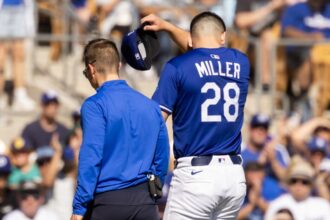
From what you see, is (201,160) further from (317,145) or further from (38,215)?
(317,145)

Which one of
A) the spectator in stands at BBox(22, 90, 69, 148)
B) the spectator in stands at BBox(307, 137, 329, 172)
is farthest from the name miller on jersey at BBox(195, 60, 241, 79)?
the spectator in stands at BBox(307, 137, 329, 172)

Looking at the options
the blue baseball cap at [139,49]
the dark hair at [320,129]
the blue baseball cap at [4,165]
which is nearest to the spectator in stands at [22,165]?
the blue baseball cap at [4,165]

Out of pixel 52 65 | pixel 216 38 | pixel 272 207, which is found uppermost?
pixel 216 38

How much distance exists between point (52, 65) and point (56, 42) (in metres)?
0.29

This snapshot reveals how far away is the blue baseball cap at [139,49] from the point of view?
791cm

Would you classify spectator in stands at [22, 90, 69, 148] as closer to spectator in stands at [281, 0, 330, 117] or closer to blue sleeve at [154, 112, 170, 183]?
spectator in stands at [281, 0, 330, 117]

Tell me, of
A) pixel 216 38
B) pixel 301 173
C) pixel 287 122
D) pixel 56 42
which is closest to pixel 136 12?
pixel 56 42

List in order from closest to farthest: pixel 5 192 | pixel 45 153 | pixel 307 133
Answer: pixel 5 192, pixel 45 153, pixel 307 133

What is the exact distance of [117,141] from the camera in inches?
294

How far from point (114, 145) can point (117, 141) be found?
1.2 inches

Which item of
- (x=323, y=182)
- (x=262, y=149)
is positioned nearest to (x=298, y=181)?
(x=323, y=182)

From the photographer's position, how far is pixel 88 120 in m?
7.39

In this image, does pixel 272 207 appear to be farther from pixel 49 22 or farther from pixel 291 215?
pixel 49 22

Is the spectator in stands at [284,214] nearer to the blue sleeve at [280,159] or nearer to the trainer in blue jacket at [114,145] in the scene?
the blue sleeve at [280,159]
